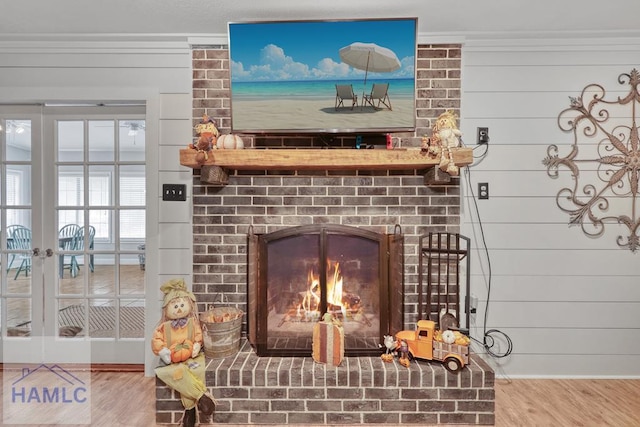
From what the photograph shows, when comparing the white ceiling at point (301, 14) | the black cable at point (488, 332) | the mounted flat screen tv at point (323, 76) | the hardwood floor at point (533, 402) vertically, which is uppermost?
the white ceiling at point (301, 14)

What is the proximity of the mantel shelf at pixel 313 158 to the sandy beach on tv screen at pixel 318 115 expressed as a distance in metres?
0.16

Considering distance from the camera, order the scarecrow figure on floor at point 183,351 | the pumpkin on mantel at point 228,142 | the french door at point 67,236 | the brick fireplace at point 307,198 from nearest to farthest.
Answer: the scarecrow figure on floor at point 183,351, the pumpkin on mantel at point 228,142, the brick fireplace at point 307,198, the french door at point 67,236

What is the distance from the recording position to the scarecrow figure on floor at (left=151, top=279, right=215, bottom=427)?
1.67 metres

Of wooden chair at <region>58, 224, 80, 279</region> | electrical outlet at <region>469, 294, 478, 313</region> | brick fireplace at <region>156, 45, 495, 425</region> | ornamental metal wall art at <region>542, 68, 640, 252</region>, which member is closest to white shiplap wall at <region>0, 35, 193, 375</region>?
brick fireplace at <region>156, 45, 495, 425</region>

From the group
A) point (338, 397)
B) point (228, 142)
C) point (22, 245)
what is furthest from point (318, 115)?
point (22, 245)

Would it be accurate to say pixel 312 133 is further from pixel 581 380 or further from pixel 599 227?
pixel 581 380

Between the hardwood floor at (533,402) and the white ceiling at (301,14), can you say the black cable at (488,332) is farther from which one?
the white ceiling at (301,14)

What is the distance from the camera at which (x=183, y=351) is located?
175cm

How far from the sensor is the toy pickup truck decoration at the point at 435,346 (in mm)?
1730

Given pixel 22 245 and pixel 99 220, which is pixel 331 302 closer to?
pixel 99 220

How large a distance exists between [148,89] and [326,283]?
1.72 meters

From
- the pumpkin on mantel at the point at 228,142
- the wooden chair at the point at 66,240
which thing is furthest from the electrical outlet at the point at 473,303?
the wooden chair at the point at 66,240

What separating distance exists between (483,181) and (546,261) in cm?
67

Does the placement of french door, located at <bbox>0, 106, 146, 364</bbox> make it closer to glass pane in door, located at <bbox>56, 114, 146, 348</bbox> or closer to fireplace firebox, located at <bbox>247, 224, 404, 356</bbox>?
glass pane in door, located at <bbox>56, 114, 146, 348</bbox>
